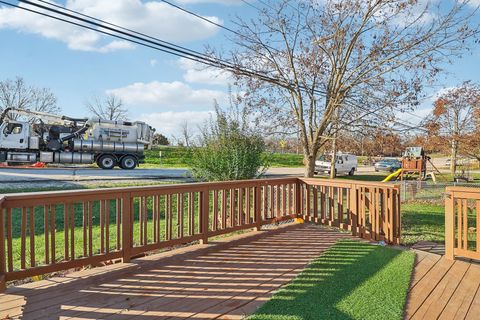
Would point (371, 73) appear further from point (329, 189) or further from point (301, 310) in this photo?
point (301, 310)

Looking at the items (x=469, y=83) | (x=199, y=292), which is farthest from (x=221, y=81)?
(x=469, y=83)

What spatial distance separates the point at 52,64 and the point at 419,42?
1247 centimetres

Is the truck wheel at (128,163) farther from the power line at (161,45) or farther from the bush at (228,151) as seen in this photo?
the bush at (228,151)

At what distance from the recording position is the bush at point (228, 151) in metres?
7.44

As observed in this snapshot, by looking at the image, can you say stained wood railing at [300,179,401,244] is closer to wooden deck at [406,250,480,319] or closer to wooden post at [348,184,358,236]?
wooden post at [348,184,358,236]

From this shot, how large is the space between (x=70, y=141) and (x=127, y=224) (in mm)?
16127

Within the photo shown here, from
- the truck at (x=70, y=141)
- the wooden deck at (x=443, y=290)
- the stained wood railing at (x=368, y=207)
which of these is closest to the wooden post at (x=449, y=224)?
the wooden deck at (x=443, y=290)

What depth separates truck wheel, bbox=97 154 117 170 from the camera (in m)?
19.0

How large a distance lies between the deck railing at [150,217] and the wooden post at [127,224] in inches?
0.4

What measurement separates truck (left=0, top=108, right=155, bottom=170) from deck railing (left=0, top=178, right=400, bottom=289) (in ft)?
37.2

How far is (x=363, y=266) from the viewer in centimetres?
425

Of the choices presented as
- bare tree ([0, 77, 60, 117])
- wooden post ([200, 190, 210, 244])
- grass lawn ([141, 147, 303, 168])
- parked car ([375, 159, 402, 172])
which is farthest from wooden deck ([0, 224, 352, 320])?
bare tree ([0, 77, 60, 117])

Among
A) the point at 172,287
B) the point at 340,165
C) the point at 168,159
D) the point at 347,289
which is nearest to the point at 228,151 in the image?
the point at 172,287

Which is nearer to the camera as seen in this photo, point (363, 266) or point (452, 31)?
point (363, 266)
